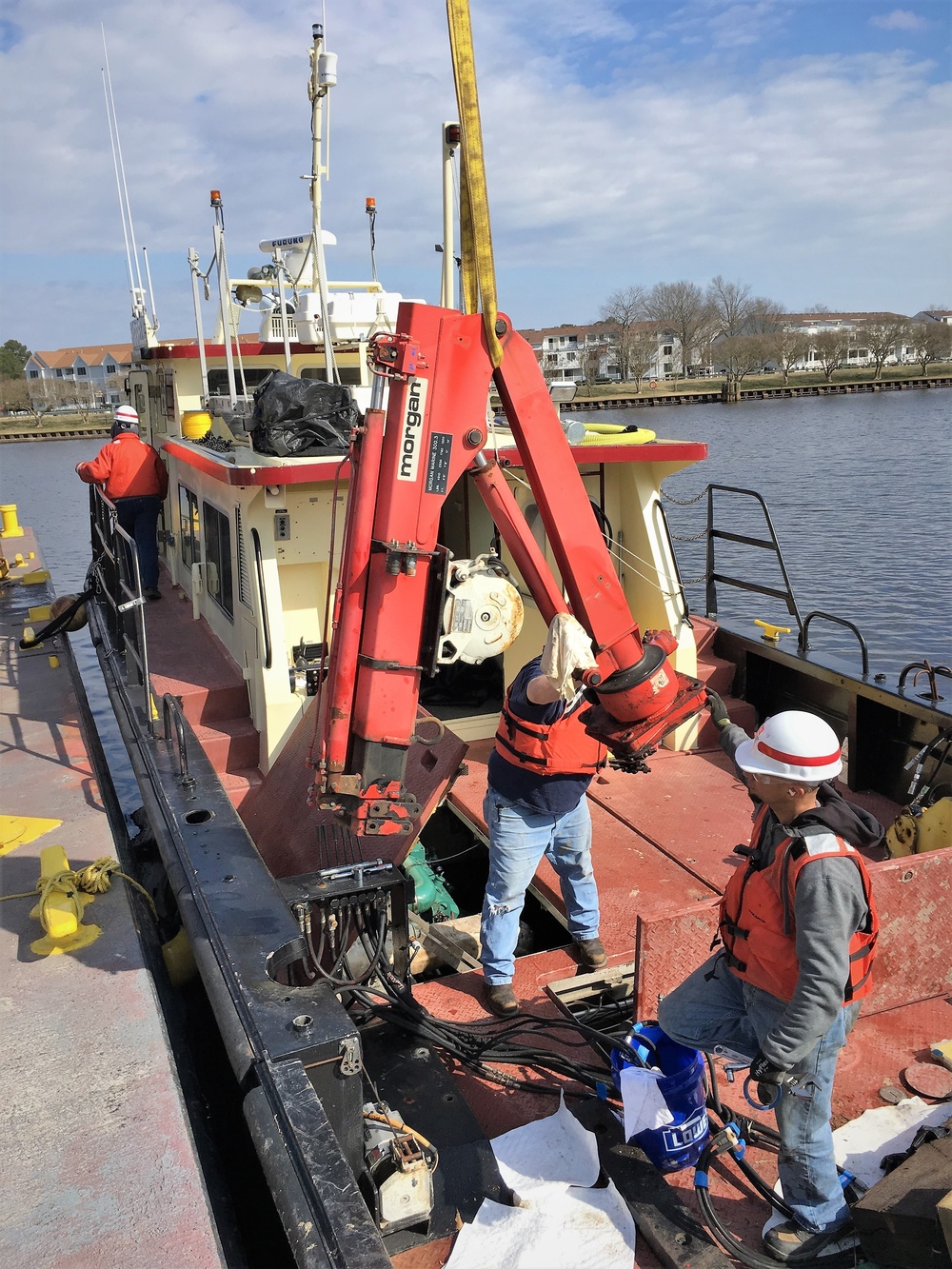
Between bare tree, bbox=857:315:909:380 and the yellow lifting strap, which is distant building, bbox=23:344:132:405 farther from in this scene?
the yellow lifting strap

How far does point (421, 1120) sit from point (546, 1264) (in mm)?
693

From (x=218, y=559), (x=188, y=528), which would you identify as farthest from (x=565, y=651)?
(x=188, y=528)

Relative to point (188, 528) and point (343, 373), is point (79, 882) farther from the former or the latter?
point (343, 373)

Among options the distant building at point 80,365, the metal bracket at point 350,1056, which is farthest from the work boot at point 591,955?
the distant building at point 80,365

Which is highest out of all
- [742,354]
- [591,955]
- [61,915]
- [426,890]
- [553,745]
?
[742,354]

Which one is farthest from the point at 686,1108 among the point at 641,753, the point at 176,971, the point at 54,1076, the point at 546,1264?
the point at 176,971

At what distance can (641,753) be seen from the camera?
11.5 feet

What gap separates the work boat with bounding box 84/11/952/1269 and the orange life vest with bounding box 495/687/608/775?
20cm

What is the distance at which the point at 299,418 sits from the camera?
585cm

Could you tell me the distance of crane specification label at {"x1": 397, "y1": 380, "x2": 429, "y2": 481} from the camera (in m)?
3.17

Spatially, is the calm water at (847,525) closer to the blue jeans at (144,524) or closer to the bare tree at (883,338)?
the blue jeans at (144,524)

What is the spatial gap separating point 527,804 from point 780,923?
132 centimetres

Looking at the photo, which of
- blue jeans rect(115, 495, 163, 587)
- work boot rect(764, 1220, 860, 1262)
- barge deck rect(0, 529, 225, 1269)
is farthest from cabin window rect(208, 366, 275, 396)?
work boot rect(764, 1220, 860, 1262)

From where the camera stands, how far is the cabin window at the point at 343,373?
9.38 meters
